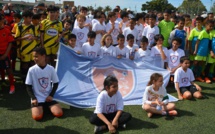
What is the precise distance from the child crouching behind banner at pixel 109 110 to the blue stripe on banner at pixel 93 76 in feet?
3.20

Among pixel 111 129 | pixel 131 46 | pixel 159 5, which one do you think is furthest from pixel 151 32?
pixel 159 5

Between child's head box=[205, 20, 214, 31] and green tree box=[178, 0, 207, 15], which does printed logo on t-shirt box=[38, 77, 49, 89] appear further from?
green tree box=[178, 0, 207, 15]

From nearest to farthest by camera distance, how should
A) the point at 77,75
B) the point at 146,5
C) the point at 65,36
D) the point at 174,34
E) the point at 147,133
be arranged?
the point at 147,133, the point at 77,75, the point at 65,36, the point at 174,34, the point at 146,5

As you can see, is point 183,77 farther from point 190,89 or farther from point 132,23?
point 132,23

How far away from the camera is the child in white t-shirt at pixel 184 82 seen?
6.12 m

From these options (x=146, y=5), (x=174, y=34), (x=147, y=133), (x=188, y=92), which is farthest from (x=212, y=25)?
(x=146, y=5)

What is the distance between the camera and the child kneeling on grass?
4859 mm

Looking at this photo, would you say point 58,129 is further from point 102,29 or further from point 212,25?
point 212,25

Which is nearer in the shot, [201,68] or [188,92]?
[188,92]

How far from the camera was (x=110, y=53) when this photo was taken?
6863 millimetres

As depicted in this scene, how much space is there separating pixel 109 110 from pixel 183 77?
272 cm

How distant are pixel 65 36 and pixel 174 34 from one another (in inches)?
136

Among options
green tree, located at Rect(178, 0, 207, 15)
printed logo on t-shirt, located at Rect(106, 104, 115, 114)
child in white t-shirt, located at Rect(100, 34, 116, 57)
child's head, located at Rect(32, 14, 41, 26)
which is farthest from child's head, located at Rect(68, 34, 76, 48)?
green tree, located at Rect(178, 0, 207, 15)

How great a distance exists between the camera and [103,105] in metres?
4.39
